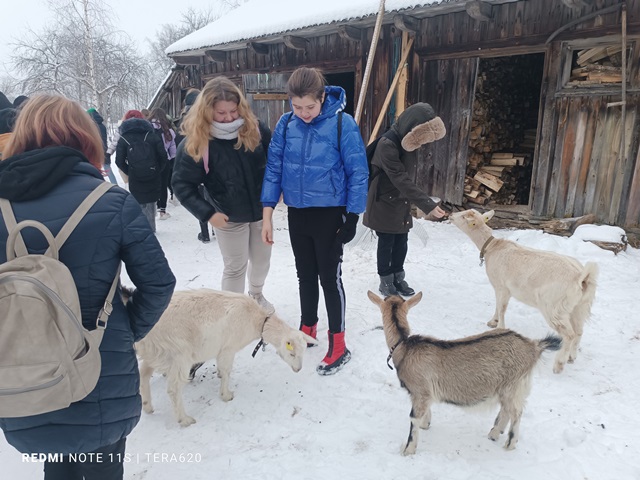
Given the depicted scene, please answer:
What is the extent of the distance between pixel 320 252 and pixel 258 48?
8228 mm

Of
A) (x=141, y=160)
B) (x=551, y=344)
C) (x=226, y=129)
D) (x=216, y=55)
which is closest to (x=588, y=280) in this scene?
(x=551, y=344)

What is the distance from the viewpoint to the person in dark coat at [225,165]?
10.5 ft

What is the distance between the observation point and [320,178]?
308 centimetres

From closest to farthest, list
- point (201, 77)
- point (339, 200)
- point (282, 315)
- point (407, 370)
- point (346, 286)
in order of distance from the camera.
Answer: point (407, 370) → point (339, 200) → point (282, 315) → point (346, 286) → point (201, 77)

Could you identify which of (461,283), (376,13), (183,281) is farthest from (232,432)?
(376,13)

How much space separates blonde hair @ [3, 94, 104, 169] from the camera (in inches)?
60.9

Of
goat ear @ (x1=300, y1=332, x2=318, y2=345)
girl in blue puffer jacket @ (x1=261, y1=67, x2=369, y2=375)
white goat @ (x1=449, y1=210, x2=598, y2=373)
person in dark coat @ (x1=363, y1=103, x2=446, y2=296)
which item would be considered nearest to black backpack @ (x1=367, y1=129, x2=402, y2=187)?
person in dark coat @ (x1=363, y1=103, x2=446, y2=296)

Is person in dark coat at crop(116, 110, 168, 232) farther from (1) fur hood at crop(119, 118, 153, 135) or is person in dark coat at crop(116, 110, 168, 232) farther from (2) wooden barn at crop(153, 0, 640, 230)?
(2) wooden barn at crop(153, 0, 640, 230)

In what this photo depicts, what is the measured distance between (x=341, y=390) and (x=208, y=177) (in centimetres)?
202

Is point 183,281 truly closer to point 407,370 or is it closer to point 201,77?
point 407,370

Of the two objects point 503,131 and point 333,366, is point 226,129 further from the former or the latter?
point 503,131

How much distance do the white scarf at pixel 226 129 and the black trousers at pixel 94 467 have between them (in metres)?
2.27

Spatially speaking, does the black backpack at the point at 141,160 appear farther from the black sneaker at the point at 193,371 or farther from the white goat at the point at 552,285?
the white goat at the point at 552,285

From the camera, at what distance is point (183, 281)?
5.38m
